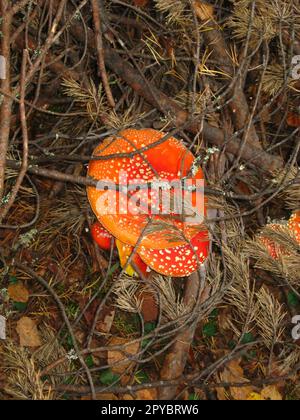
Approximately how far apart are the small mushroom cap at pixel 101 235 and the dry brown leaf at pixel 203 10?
792 mm

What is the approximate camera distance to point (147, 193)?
1.69 meters

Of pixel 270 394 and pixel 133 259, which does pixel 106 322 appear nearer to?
pixel 133 259

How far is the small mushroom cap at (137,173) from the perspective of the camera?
1697 millimetres

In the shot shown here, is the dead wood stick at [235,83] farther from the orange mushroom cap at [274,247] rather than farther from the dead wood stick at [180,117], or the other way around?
the orange mushroom cap at [274,247]

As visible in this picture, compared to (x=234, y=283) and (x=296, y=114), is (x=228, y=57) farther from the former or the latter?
(x=234, y=283)

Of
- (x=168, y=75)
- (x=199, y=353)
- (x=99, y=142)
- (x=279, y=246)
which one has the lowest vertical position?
(x=199, y=353)

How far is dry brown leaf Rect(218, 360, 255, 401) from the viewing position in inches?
70.1

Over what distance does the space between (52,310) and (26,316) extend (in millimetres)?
96

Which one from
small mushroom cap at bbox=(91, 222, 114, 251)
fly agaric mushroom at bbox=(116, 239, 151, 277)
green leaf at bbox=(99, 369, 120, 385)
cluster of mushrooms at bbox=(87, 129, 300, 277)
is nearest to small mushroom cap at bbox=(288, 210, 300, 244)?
cluster of mushrooms at bbox=(87, 129, 300, 277)

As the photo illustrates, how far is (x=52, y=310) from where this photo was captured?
1.98 m

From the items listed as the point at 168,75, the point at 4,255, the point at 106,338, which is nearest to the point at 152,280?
the point at 106,338

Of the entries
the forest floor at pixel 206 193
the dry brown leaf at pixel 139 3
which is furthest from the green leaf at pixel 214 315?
the dry brown leaf at pixel 139 3
